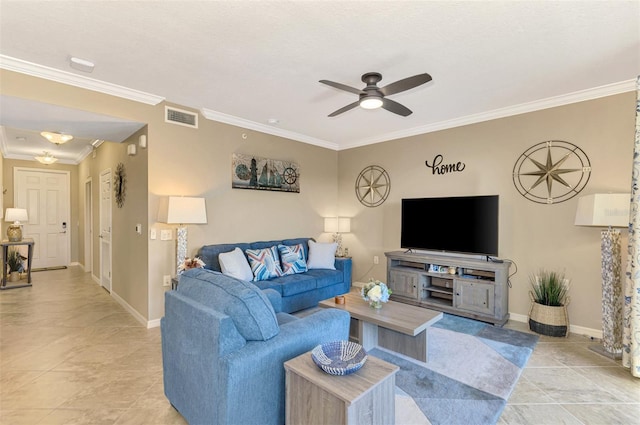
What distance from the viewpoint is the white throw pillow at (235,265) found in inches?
144

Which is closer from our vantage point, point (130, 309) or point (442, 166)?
point (130, 309)

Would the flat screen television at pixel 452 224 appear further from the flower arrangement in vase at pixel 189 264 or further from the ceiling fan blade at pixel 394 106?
the flower arrangement in vase at pixel 189 264

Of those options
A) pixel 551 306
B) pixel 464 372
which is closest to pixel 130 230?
pixel 464 372

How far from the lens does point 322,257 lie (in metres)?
4.69

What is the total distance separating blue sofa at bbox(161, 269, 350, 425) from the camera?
61.1 inches

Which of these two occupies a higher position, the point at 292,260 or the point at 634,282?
the point at 634,282

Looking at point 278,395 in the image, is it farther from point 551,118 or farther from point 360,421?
point 551,118

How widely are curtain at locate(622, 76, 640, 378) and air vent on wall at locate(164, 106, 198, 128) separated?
4.47m

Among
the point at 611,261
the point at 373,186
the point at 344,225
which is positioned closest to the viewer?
the point at 611,261

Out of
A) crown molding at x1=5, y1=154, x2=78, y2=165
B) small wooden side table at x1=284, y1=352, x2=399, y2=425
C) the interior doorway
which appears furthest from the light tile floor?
crown molding at x1=5, y1=154, x2=78, y2=165

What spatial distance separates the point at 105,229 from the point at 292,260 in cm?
336

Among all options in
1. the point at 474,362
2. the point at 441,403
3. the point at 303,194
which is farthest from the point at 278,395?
the point at 303,194

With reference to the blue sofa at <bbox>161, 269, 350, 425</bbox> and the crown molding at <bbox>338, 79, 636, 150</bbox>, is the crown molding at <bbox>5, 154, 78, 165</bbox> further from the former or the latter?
the blue sofa at <bbox>161, 269, 350, 425</bbox>

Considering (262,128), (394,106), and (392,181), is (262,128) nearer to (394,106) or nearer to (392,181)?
(392,181)
